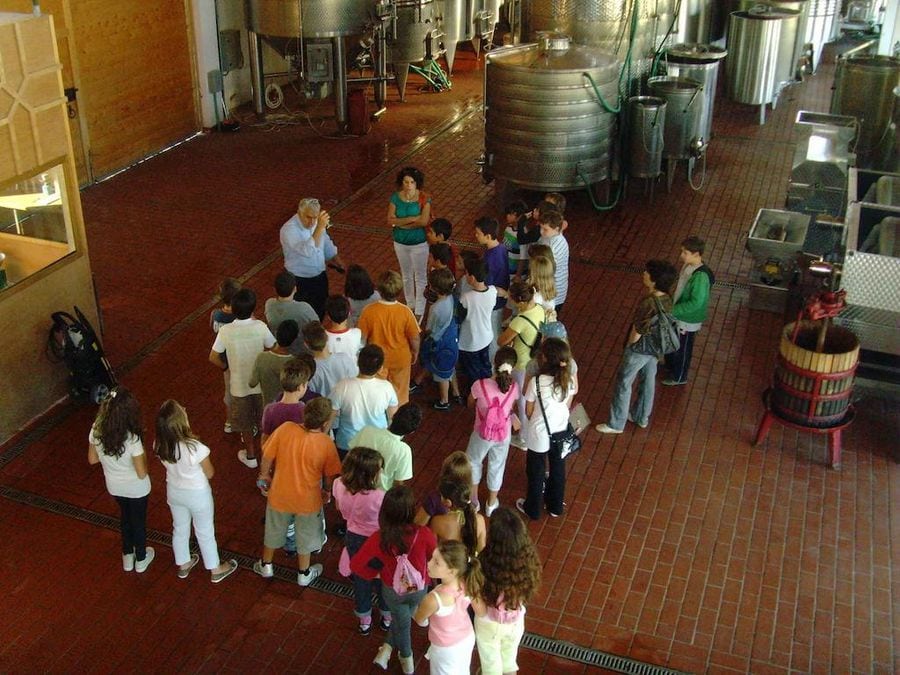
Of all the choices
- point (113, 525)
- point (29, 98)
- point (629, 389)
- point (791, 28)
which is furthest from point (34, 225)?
point (791, 28)

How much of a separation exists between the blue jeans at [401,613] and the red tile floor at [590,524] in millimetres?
291

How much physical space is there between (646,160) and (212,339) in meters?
6.15

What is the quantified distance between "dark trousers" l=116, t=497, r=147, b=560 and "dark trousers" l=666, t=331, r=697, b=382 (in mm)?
4524

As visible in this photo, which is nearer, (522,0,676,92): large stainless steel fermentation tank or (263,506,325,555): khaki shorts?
(263,506,325,555): khaki shorts

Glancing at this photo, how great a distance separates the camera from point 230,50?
51.4 feet

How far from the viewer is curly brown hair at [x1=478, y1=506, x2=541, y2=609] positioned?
467 cm

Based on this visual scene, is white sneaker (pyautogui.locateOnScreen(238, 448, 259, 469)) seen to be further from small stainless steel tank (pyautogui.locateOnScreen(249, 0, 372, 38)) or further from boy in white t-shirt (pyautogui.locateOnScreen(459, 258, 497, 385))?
small stainless steel tank (pyautogui.locateOnScreen(249, 0, 372, 38))

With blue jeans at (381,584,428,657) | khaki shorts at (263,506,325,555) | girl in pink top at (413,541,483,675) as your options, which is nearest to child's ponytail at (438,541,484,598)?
girl in pink top at (413,541,483,675)

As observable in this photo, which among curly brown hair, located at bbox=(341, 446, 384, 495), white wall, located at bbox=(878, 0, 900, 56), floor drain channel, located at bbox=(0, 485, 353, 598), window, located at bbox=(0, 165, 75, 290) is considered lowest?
floor drain channel, located at bbox=(0, 485, 353, 598)

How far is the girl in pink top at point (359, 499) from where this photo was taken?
5316 mm

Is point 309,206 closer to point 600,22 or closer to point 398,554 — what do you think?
point 398,554

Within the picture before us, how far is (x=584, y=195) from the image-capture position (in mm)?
13172

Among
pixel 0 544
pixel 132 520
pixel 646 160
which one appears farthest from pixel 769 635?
pixel 646 160

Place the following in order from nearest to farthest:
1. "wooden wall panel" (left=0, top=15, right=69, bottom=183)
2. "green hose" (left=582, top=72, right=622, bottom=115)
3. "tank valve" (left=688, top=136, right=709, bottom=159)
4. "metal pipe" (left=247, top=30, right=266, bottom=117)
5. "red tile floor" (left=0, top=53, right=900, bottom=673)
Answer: "red tile floor" (left=0, top=53, right=900, bottom=673), "wooden wall panel" (left=0, top=15, right=69, bottom=183), "green hose" (left=582, top=72, right=622, bottom=115), "tank valve" (left=688, top=136, right=709, bottom=159), "metal pipe" (left=247, top=30, right=266, bottom=117)
